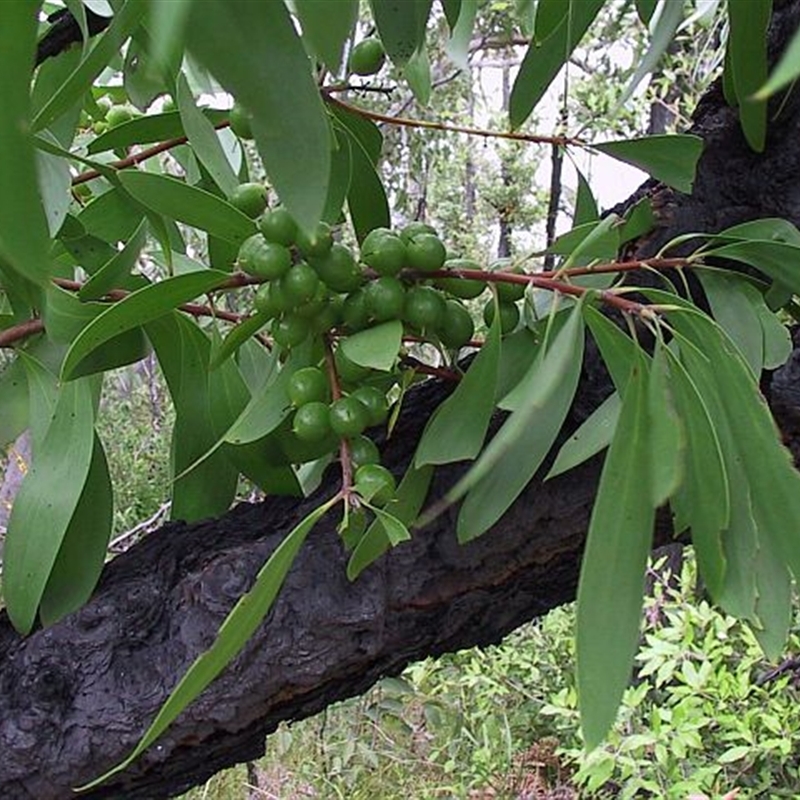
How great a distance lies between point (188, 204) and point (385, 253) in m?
0.09

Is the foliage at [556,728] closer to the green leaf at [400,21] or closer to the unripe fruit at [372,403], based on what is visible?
the unripe fruit at [372,403]

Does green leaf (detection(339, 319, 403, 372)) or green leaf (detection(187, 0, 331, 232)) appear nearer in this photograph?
green leaf (detection(187, 0, 331, 232))

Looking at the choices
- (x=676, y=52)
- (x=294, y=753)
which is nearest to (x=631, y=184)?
(x=676, y=52)

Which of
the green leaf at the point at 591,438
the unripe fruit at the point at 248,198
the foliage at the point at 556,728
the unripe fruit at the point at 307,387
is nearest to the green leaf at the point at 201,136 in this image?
the unripe fruit at the point at 248,198

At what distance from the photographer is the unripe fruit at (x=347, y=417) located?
49 cm

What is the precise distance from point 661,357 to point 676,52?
8.82ft

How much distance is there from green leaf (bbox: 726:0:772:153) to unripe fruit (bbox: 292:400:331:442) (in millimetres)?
240

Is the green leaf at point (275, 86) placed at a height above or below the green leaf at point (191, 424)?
above

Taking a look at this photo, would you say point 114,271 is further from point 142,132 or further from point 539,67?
point 539,67

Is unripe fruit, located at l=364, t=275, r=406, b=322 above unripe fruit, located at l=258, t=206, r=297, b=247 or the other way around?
the other way around

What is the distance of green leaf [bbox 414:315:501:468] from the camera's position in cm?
50

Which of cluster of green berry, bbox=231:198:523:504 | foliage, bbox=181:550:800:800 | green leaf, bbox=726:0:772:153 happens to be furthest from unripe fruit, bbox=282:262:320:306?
foliage, bbox=181:550:800:800

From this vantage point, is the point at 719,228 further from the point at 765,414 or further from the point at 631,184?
the point at 631,184

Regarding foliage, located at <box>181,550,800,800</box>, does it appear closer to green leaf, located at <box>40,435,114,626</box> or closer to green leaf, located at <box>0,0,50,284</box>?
green leaf, located at <box>40,435,114,626</box>
